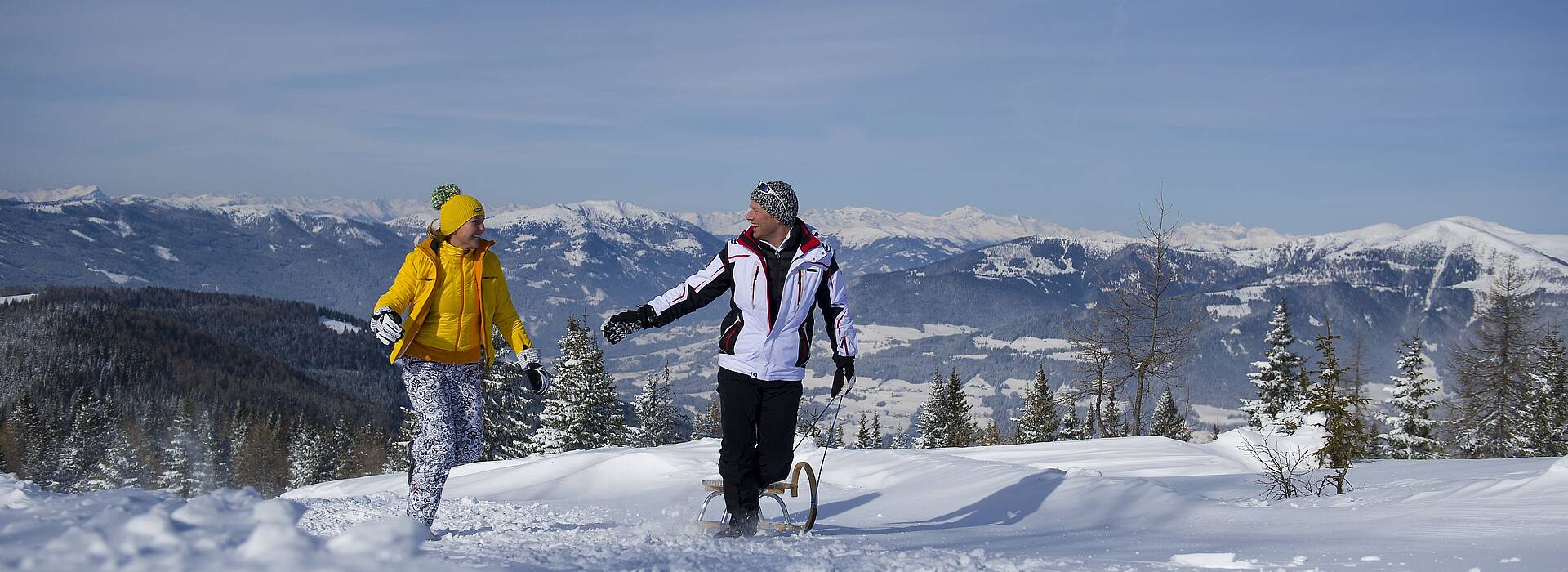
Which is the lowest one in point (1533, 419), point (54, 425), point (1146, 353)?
point (54, 425)

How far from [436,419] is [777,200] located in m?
2.44

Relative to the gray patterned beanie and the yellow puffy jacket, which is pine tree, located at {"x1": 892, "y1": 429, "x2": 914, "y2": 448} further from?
the gray patterned beanie

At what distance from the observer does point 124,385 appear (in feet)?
385

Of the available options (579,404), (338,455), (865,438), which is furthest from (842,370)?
(338,455)

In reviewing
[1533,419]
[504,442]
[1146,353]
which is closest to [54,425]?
[504,442]

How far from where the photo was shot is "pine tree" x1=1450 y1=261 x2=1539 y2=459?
28156mm

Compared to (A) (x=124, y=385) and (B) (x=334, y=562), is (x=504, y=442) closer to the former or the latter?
(B) (x=334, y=562)

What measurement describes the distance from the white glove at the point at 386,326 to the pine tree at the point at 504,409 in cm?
2224

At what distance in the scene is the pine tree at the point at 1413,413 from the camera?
29594mm

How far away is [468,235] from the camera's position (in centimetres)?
548

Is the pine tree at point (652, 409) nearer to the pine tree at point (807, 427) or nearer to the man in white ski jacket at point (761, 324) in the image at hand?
the pine tree at point (807, 427)

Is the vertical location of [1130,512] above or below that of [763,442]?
below

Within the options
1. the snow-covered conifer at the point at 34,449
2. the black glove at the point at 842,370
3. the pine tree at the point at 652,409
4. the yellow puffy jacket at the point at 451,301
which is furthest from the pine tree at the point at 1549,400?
the snow-covered conifer at the point at 34,449

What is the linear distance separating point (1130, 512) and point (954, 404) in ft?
125
